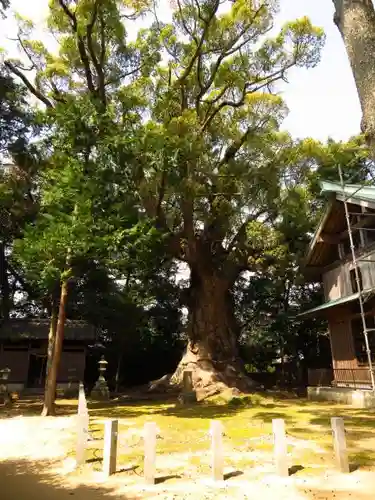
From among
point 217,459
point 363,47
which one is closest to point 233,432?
point 217,459

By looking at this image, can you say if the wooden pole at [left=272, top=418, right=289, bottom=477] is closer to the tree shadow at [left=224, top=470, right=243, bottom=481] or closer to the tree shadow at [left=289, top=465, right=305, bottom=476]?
the tree shadow at [left=289, top=465, right=305, bottom=476]

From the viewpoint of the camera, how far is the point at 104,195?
1394cm

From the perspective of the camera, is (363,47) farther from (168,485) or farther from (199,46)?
(199,46)

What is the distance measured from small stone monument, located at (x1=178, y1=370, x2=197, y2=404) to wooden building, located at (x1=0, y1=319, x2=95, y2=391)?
7759mm

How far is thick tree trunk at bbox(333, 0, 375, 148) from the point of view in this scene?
5652mm

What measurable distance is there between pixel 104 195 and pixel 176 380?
1027 centimetres

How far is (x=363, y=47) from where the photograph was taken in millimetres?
5863

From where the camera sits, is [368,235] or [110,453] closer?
[110,453]

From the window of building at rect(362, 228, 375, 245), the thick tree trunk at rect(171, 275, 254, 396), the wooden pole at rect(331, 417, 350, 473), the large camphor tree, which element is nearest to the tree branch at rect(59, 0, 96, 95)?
the large camphor tree

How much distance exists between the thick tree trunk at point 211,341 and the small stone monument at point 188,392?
0.77m

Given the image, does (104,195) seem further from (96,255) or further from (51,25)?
(51,25)

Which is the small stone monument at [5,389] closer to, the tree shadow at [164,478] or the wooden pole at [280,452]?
the tree shadow at [164,478]

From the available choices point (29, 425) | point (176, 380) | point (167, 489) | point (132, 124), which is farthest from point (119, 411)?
point (132, 124)

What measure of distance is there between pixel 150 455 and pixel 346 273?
43.5 feet
